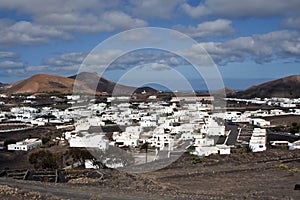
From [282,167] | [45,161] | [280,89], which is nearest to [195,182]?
[282,167]

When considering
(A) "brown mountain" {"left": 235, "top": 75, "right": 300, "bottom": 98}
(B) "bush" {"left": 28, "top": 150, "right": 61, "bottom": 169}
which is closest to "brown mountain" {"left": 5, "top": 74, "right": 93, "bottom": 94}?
(A) "brown mountain" {"left": 235, "top": 75, "right": 300, "bottom": 98}

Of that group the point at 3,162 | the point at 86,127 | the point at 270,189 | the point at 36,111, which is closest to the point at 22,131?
the point at 86,127

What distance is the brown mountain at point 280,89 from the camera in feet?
416

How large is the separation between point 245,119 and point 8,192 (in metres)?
57.5

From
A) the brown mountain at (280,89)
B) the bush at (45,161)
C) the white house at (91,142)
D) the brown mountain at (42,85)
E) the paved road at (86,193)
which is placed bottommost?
the bush at (45,161)

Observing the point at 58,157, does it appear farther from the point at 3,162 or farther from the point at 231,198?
the point at 231,198

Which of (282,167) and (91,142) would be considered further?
(91,142)

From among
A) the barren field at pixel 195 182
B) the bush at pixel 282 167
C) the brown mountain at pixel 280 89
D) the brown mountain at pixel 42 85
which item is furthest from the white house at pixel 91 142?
the brown mountain at pixel 42 85

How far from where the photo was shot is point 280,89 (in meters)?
131

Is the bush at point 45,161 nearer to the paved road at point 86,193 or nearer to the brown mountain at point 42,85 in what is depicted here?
the paved road at point 86,193

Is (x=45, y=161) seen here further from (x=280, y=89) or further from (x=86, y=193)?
(x=280, y=89)

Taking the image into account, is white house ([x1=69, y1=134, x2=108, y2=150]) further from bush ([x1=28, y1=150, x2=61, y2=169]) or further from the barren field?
the barren field

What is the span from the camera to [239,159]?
26.3 metres

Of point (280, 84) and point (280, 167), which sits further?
point (280, 84)
